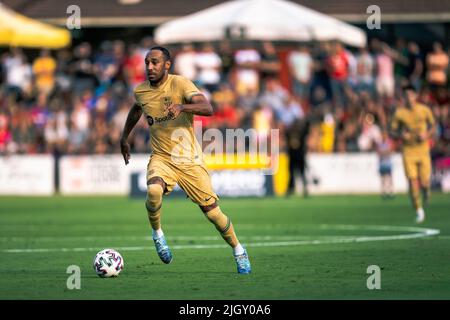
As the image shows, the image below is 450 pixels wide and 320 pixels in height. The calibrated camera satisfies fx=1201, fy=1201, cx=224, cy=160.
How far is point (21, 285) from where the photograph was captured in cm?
1264

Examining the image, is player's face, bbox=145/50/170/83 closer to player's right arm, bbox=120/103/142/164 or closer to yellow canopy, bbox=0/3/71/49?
player's right arm, bbox=120/103/142/164

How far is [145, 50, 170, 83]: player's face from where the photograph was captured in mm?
13586

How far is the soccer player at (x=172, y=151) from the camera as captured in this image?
13.7 m

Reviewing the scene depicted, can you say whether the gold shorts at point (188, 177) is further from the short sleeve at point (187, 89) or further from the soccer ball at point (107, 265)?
the soccer ball at point (107, 265)

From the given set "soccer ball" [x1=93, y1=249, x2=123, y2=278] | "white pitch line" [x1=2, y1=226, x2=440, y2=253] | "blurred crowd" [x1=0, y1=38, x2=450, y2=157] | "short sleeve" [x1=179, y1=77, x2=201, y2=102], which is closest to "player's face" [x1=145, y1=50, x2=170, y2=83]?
"short sleeve" [x1=179, y1=77, x2=201, y2=102]

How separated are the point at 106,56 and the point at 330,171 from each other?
8.60 meters

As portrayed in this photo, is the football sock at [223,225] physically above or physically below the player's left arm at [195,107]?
below

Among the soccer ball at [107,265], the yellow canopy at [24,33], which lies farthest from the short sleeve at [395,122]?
the yellow canopy at [24,33]

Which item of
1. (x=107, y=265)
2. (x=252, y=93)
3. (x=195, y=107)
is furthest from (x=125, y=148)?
(x=252, y=93)

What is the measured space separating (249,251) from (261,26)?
17.6 meters

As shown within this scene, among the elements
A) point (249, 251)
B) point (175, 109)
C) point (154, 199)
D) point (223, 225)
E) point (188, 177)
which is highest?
point (175, 109)

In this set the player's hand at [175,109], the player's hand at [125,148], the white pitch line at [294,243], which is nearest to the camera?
the player's hand at [175,109]

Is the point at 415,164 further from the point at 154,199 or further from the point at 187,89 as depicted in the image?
the point at 154,199

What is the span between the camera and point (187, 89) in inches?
541
